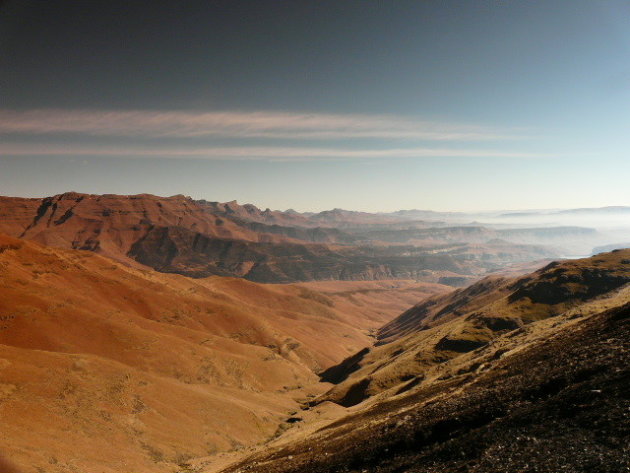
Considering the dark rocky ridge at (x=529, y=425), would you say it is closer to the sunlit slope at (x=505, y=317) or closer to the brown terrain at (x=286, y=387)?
the brown terrain at (x=286, y=387)

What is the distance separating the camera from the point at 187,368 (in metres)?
125

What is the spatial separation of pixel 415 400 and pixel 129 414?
64.4m

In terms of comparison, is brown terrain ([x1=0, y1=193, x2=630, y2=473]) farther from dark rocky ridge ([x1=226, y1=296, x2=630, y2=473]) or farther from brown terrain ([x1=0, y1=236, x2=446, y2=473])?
brown terrain ([x1=0, y1=236, x2=446, y2=473])

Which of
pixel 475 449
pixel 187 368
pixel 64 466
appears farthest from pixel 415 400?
pixel 187 368

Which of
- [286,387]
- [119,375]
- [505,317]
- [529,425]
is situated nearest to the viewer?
[529,425]

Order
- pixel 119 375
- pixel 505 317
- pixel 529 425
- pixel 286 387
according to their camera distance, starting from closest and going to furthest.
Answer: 1. pixel 529 425
2. pixel 119 375
3. pixel 505 317
4. pixel 286 387

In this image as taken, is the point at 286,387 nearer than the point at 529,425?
No

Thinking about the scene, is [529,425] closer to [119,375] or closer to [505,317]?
[119,375]

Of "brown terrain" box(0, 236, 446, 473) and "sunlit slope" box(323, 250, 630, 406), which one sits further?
"sunlit slope" box(323, 250, 630, 406)

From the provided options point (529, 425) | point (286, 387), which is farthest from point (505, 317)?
point (529, 425)

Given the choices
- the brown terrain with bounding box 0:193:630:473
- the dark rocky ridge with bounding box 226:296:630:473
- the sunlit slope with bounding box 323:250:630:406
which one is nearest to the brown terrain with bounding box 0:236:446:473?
the brown terrain with bounding box 0:193:630:473

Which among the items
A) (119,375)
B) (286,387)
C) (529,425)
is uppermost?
(529,425)

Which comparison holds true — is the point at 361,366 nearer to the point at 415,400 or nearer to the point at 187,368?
the point at 187,368

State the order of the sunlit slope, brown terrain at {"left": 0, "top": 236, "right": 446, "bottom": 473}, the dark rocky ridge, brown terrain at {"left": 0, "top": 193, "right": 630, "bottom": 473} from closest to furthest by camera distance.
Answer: the dark rocky ridge, brown terrain at {"left": 0, "top": 193, "right": 630, "bottom": 473}, brown terrain at {"left": 0, "top": 236, "right": 446, "bottom": 473}, the sunlit slope
